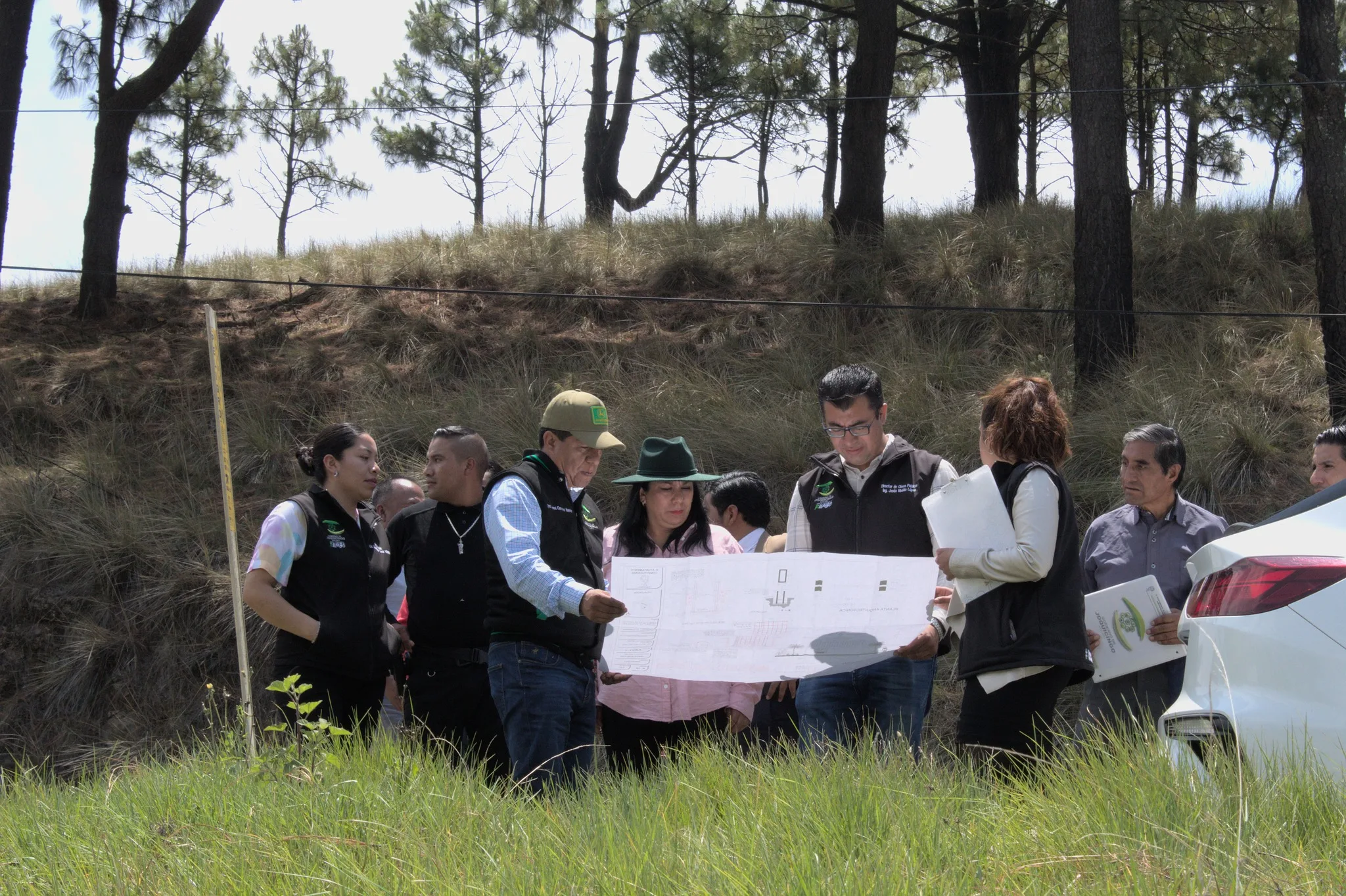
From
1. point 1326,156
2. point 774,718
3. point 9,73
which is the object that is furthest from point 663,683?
point 9,73

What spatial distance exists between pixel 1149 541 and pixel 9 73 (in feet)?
40.0

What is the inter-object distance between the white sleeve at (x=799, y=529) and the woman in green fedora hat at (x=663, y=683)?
23cm

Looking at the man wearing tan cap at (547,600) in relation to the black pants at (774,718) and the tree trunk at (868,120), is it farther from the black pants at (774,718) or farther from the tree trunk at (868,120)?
the tree trunk at (868,120)

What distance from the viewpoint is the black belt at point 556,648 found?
Result: 13.2ft

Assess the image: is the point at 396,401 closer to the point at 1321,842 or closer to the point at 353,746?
the point at 353,746

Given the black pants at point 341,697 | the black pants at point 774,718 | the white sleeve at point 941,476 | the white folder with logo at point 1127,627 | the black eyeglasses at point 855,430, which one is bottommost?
the black pants at point 774,718

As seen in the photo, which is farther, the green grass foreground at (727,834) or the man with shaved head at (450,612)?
the man with shaved head at (450,612)

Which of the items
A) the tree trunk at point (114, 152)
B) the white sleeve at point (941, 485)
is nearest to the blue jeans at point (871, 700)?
the white sleeve at point (941, 485)

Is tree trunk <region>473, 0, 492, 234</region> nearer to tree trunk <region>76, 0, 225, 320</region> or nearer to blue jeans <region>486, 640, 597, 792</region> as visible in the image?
tree trunk <region>76, 0, 225, 320</region>

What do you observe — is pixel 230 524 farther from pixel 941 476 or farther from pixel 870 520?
pixel 941 476

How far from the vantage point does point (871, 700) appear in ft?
14.2

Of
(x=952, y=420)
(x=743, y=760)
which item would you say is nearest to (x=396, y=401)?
(x=952, y=420)

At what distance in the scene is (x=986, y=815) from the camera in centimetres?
307

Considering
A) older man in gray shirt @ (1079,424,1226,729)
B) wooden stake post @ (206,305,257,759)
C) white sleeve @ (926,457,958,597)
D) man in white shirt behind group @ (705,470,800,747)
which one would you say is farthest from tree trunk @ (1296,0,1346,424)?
wooden stake post @ (206,305,257,759)
